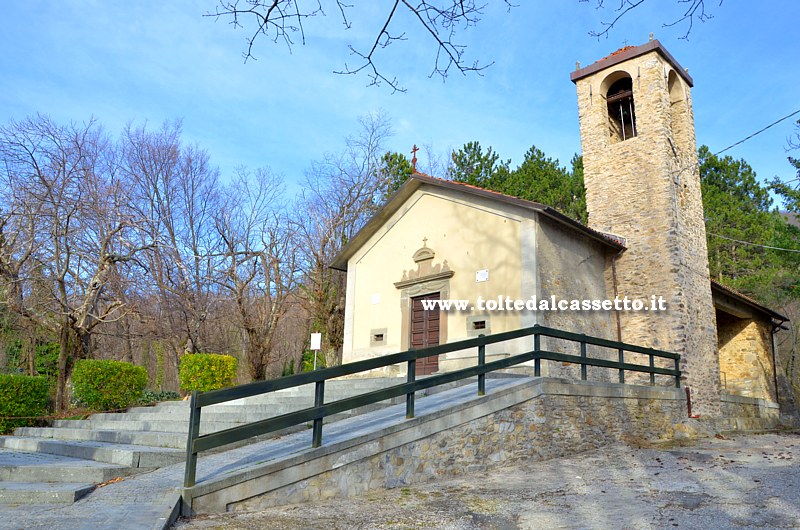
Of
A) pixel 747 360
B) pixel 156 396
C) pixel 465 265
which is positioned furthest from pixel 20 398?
pixel 747 360

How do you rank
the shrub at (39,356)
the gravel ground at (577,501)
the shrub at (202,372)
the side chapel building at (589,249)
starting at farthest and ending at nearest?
the shrub at (39,356) < the shrub at (202,372) < the side chapel building at (589,249) < the gravel ground at (577,501)

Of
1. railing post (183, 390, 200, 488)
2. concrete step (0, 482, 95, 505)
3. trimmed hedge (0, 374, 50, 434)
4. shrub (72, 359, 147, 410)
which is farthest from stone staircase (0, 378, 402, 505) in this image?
railing post (183, 390, 200, 488)

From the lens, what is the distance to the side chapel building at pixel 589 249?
Answer: 11.6 m

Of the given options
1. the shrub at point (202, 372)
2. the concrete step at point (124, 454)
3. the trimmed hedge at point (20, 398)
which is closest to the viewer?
the concrete step at point (124, 454)

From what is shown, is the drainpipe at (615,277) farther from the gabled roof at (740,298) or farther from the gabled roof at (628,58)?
the gabled roof at (628,58)

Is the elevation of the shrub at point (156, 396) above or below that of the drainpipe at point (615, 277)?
below

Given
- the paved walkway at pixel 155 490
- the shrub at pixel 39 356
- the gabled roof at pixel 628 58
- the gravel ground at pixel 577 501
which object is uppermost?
the gabled roof at pixel 628 58

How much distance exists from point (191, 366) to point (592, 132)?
11.8 m

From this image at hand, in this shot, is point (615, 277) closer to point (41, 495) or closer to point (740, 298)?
point (740, 298)

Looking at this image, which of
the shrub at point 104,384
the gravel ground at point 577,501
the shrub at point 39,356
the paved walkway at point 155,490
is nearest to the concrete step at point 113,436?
the paved walkway at point 155,490

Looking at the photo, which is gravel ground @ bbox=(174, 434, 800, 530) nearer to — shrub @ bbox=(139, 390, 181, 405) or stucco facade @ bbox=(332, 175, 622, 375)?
stucco facade @ bbox=(332, 175, 622, 375)

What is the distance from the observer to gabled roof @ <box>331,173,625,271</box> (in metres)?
11.2

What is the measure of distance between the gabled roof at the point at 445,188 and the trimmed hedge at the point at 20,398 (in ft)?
24.1

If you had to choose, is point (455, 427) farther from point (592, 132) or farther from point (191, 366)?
point (592, 132)
